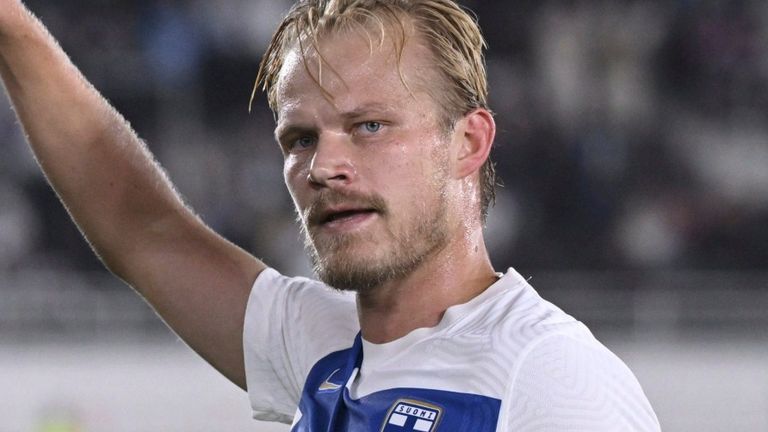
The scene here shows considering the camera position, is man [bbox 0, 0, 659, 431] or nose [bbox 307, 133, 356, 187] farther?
nose [bbox 307, 133, 356, 187]

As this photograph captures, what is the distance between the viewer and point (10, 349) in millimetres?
7664

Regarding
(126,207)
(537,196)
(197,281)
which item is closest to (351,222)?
(197,281)

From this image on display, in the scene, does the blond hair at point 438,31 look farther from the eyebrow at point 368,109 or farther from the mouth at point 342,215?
the mouth at point 342,215

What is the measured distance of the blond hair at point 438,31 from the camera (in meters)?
2.08

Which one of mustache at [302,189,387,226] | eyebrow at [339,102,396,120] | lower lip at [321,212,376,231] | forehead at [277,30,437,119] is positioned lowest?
lower lip at [321,212,376,231]

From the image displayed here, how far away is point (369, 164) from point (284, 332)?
56 centimetres

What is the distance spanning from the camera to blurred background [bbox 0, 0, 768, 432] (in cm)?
759

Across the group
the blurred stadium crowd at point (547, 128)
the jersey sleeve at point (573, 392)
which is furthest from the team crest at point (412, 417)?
the blurred stadium crowd at point (547, 128)

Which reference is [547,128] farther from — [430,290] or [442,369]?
[442,369]

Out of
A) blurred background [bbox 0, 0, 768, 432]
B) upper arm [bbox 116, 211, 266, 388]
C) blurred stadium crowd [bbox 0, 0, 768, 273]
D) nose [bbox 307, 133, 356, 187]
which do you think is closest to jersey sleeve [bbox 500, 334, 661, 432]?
nose [bbox 307, 133, 356, 187]

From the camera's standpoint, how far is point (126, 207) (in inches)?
101

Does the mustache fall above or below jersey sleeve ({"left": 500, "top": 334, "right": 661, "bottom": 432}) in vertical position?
above

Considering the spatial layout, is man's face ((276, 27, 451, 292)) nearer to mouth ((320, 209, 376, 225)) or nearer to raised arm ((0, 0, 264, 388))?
mouth ((320, 209, 376, 225))

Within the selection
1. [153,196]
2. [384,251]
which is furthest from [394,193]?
[153,196]
